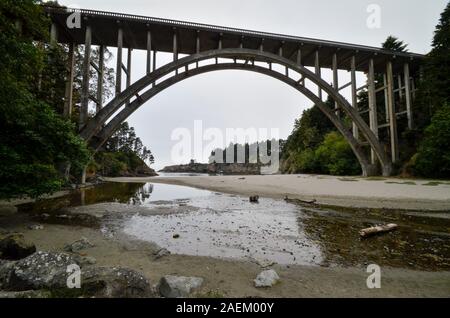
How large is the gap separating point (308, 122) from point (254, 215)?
43.6m

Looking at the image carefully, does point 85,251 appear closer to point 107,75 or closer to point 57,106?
point 57,106

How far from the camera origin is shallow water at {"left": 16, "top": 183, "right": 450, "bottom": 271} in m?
4.14

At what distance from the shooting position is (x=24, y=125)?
6.28m

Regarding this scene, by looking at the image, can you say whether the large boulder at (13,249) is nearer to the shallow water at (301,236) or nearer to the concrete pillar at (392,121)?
the shallow water at (301,236)

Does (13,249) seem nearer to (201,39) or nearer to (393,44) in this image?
(201,39)

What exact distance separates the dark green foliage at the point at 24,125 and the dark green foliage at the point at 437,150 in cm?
2420

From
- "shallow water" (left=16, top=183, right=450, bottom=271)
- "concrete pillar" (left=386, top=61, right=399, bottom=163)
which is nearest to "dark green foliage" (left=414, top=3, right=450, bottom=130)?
"concrete pillar" (left=386, top=61, right=399, bottom=163)

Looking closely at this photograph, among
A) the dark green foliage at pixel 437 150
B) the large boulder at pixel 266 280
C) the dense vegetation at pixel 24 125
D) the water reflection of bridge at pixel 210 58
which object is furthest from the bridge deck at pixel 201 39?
the large boulder at pixel 266 280

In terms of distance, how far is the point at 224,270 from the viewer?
3.53 metres

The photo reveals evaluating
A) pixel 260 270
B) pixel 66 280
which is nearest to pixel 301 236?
pixel 260 270

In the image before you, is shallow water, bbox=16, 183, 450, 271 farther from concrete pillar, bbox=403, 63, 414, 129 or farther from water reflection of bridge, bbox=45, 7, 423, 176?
concrete pillar, bbox=403, 63, 414, 129

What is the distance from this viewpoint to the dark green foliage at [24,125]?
5395 mm

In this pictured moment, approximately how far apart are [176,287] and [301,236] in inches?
164
